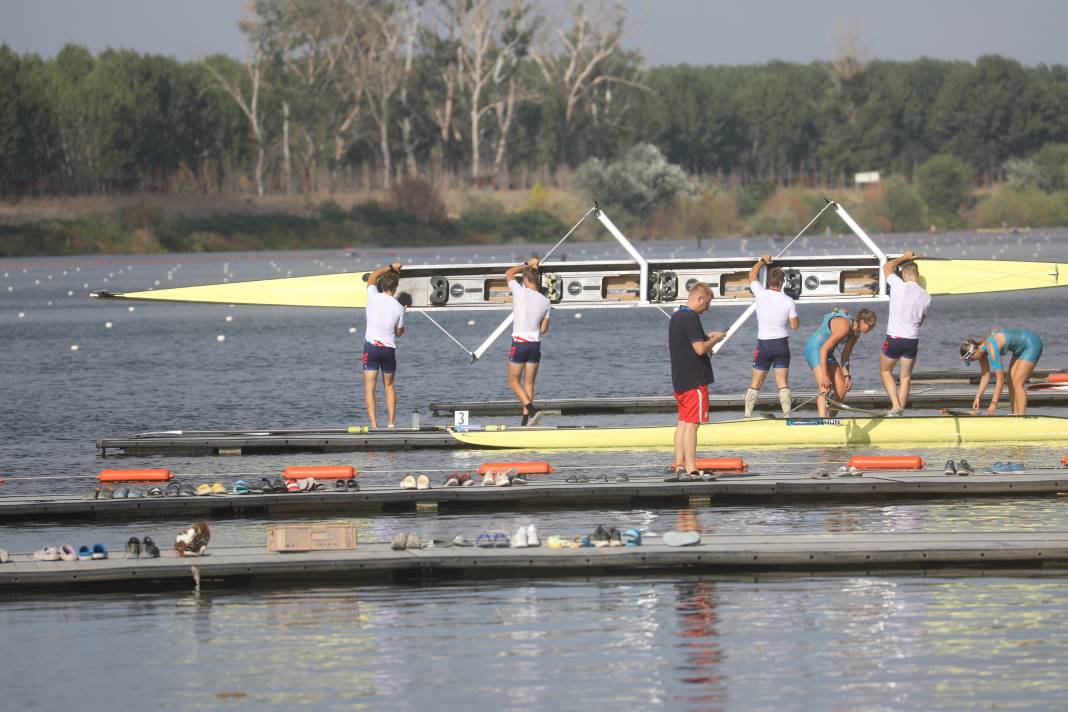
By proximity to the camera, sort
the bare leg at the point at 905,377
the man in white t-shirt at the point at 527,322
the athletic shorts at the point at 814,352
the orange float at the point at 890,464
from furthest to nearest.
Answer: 1. the bare leg at the point at 905,377
2. the athletic shorts at the point at 814,352
3. the man in white t-shirt at the point at 527,322
4. the orange float at the point at 890,464

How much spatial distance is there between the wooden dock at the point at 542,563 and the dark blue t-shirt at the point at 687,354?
96.3 inches

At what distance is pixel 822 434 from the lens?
21844 millimetres

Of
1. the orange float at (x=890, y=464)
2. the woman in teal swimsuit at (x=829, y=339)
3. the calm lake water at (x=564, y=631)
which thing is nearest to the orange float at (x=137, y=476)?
the calm lake water at (x=564, y=631)

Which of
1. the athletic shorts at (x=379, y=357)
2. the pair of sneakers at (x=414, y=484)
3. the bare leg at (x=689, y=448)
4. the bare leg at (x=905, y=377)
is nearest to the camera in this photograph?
the bare leg at (x=689, y=448)

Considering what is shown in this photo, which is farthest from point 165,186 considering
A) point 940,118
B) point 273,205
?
point 940,118

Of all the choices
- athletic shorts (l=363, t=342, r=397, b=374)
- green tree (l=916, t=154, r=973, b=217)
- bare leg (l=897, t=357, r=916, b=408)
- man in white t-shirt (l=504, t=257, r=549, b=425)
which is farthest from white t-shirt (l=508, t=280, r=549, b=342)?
green tree (l=916, t=154, r=973, b=217)

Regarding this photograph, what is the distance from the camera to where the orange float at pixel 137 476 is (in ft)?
64.3

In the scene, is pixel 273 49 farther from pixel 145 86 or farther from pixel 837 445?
pixel 837 445

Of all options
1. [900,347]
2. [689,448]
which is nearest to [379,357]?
[689,448]

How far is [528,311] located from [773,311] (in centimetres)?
285

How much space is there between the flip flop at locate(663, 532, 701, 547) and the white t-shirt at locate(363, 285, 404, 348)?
319 inches

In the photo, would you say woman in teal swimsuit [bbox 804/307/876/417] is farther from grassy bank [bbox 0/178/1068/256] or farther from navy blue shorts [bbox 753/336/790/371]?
grassy bank [bbox 0/178/1068/256]

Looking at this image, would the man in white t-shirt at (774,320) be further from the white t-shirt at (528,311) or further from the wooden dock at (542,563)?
the wooden dock at (542,563)

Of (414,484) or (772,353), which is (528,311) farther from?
(414,484)
